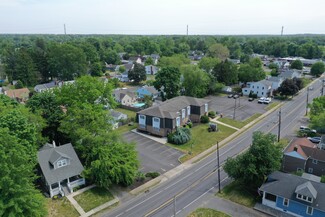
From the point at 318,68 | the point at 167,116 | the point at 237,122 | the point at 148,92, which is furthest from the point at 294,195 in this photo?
the point at 318,68

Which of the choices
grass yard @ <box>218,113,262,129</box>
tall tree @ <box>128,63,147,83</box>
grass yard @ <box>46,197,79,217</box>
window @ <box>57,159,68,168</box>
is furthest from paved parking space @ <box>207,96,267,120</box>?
grass yard @ <box>46,197,79,217</box>

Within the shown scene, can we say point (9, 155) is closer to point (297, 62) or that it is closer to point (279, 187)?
point (279, 187)

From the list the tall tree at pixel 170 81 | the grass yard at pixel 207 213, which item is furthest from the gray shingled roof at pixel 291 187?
the tall tree at pixel 170 81

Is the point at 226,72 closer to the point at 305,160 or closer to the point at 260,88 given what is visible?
the point at 260,88

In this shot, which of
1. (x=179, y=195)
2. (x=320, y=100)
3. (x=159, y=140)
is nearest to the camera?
(x=179, y=195)

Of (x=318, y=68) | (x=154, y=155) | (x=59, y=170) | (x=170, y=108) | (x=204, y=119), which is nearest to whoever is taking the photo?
(x=59, y=170)

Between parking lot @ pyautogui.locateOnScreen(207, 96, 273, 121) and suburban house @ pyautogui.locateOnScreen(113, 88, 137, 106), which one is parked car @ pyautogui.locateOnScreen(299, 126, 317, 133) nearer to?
parking lot @ pyautogui.locateOnScreen(207, 96, 273, 121)

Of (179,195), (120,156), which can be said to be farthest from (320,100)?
(120,156)
